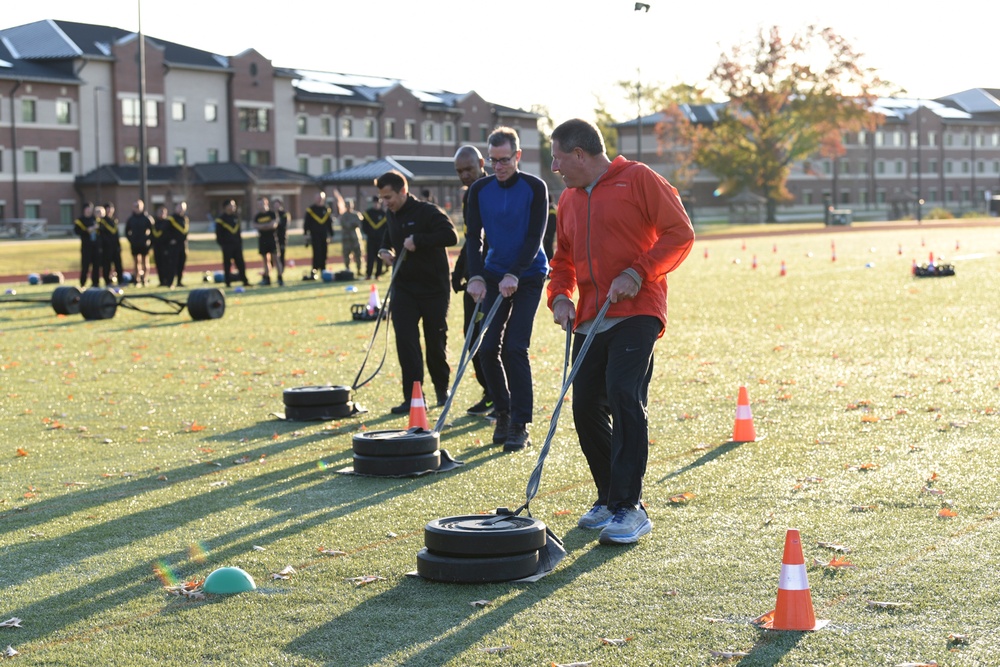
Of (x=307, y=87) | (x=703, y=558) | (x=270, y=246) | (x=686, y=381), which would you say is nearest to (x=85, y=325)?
(x=270, y=246)

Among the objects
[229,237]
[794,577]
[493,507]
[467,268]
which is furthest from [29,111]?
[794,577]

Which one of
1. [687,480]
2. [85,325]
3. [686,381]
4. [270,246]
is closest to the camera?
[687,480]

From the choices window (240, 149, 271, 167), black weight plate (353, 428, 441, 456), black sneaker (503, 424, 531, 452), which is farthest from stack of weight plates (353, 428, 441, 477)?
window (240, 149, 271, 167)

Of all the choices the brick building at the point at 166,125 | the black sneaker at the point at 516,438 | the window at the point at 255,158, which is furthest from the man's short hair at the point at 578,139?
the window at the point at 255,158

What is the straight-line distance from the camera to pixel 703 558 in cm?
632

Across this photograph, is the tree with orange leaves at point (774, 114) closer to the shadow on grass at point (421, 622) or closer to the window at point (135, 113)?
the window at point (135, 113)

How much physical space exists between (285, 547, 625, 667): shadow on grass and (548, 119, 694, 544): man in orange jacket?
2.29 feet

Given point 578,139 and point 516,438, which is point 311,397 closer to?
point 516,438

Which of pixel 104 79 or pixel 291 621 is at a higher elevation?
pixel 104 79

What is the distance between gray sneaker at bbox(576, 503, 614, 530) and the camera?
273 inches

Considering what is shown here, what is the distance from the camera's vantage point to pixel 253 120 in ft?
282

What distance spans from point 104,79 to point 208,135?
25.6 ft

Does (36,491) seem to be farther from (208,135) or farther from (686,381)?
(208,135)

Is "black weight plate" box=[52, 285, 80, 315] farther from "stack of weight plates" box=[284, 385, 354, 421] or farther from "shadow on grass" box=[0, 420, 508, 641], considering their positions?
"shadow on grass" box=[0, 420, 508, 641]
